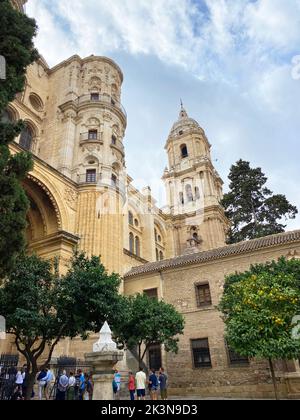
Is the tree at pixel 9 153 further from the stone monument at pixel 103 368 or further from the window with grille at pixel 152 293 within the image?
the window with grille at pixel 152 293

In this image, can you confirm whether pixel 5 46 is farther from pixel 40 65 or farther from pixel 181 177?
pixel 181 177

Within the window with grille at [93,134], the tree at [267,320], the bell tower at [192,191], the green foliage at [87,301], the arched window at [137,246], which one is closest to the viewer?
the tree at [267,320]

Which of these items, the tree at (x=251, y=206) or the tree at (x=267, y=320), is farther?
the tree at (x=251, y=206)

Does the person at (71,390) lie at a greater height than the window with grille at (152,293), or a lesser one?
lesser

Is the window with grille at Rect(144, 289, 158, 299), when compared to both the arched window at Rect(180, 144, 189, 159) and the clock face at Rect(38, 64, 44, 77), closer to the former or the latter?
the clock face at Rect(38, 64, 44, 77)

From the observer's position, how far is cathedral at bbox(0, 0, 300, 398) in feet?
54.7

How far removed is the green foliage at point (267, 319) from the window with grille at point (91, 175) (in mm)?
14304

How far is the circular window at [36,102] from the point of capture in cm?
2704

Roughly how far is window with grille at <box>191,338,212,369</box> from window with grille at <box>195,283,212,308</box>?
76.9 inches

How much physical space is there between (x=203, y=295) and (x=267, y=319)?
8.04 metres

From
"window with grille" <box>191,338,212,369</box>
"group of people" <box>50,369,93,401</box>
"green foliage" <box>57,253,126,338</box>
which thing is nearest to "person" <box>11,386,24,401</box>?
"group of people" <box>50,369,93,401</box>

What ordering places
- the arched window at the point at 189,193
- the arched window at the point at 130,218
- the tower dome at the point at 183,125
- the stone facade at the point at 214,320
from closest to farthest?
1. the stone facade at the point at 214,320
2. the arched window at the point at 130,218
3. the arched window at the point at 189,193
4. the tower dome at the point at 183,125

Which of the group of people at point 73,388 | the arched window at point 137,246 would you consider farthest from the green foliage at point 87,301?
the arched window at point 137,246

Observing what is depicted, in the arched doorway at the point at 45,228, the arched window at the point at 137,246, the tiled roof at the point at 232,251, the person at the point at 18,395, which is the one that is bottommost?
the person at the point at 18,395
